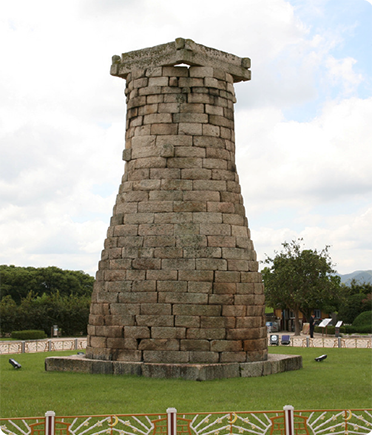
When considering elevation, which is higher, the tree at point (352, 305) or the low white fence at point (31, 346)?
the tree at point (352, 305)

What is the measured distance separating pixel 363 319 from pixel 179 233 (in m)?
22.7

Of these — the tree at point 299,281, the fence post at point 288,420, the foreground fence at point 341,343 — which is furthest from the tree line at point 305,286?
the fence post at point 288,420

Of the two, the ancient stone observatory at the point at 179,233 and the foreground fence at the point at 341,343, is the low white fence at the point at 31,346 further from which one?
the foreground fence at the point at 341,343

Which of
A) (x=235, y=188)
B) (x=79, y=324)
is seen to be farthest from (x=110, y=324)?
(x=79, y=324)

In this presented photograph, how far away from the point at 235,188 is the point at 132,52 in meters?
4.81

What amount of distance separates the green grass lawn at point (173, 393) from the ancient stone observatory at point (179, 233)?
1.15m

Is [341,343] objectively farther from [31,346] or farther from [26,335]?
[26,335]

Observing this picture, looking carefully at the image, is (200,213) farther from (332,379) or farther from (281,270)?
(281,270)

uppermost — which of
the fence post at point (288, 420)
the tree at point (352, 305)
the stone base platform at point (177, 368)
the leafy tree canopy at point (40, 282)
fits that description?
the leafy tree canopy at point (40, 282)

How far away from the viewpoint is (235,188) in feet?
48.3

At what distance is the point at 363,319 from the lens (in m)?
32.9

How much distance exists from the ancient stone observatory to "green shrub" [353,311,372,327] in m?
20.2

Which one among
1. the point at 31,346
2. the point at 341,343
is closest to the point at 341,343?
the point at 341,343

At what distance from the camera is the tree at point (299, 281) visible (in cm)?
3438
